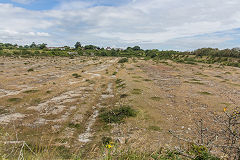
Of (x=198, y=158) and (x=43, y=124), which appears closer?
(x=198, y=158)

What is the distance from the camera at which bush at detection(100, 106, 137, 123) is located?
30.1 feet

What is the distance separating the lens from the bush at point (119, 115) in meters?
9.19

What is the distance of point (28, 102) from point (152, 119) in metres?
10.1

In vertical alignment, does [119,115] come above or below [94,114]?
above

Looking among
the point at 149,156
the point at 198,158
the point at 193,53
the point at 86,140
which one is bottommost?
the point at 86,140

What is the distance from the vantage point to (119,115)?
9695 mm

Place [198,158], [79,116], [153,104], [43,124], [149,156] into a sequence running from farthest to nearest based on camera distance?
1. [153,104]
2. [79,116]
3. [43,124]
4. [149,156]
5. [198,158]

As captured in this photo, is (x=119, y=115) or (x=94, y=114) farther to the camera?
(x=94, y=114)

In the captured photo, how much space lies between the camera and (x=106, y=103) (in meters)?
12.4

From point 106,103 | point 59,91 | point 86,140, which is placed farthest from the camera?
point 59,91

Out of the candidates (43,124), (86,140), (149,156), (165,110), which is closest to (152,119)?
(165,110)

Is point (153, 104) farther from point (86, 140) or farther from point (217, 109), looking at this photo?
point (86, 140)

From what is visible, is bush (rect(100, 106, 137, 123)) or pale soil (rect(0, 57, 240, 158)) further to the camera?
bush (rect(100, 106, 137, 123))

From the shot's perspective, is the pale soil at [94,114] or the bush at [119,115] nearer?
the pale soil at [94,114]
